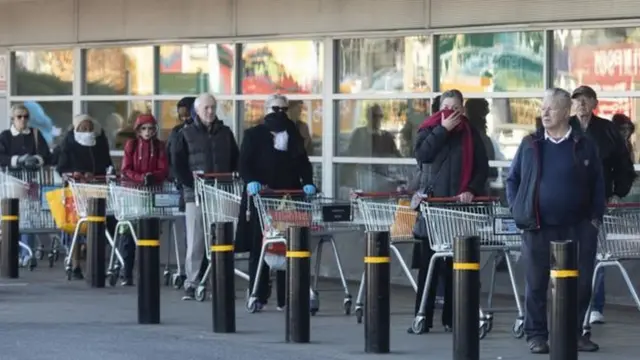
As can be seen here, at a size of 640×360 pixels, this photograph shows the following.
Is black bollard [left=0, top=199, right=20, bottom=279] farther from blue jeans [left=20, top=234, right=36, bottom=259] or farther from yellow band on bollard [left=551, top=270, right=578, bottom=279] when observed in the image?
yellow band on bollard [left=551, top=270, right=578, bottom=279]

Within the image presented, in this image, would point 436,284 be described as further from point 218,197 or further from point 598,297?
point 218,197

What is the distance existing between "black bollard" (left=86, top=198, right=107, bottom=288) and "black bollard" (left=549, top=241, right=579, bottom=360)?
700 cm

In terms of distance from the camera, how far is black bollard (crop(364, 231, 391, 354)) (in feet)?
39.1

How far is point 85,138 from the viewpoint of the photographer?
18750 millimetres

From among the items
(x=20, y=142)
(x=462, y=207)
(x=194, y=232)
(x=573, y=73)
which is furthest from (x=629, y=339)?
(x=20, y=142)

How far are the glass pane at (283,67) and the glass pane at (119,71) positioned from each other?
185 cm

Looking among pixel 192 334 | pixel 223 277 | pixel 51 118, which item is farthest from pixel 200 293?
pixel 51 118

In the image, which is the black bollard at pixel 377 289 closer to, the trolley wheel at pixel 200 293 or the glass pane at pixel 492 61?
the trolley wheel at pixel 200 293

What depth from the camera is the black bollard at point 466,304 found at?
11422 millimetres

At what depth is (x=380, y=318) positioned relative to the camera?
12.1 meters

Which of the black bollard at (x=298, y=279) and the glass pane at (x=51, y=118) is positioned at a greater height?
the glass pane at (x=51, y=118)

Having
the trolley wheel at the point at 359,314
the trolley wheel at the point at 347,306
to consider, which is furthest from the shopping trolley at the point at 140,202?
the trolley wheel at the point at 359,314

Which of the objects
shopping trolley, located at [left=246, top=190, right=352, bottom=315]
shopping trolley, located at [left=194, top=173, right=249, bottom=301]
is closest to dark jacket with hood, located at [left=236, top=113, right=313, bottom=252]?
shopping trolley, located at [left=246, top=190, right=352, bottom=315]

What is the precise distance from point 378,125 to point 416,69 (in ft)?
2.94
